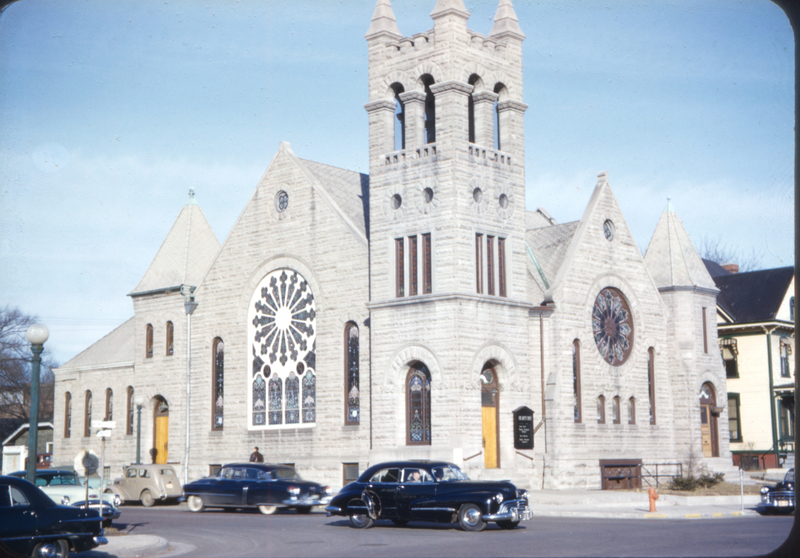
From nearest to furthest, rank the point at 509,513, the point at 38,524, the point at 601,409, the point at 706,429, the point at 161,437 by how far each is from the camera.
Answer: the point at 38,524 → the point at 509,513 → the point at 601,409 → the point at 706,429 → the point at 161,437

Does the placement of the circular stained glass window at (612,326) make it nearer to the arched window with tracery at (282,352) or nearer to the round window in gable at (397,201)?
the round window in gable at (397,201)

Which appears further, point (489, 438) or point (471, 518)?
point (489, 438)

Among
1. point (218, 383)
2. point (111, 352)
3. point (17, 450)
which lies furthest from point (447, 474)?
point (17, 450)

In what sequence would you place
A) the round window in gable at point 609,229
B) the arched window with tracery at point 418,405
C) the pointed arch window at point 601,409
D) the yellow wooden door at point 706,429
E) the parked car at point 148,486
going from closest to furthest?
the parked car at point 148,486 → the arched window with tracery at point 418,405 → the pointed arch window at point 601,409 → the round window in gable at point 609,229 → the yellow wooden door at point 706,429

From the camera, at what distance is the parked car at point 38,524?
15414mm

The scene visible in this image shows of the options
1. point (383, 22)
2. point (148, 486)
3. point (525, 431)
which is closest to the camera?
point (148, 486)

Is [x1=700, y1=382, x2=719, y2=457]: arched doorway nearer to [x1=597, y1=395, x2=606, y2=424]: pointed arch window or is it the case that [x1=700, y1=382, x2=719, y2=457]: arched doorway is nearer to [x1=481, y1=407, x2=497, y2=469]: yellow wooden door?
[x1=597, y1=395, x2=606, y2=424]: pointed arch window

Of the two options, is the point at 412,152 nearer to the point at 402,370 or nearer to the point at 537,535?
the point at 402,370

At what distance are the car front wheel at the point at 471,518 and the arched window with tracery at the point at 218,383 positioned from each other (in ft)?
70.8

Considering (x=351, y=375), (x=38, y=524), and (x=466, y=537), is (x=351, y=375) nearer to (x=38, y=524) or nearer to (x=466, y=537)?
(x=466, y=537)

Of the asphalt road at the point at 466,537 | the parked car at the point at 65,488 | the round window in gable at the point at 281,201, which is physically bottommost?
the asphalt road at the point at 466,537

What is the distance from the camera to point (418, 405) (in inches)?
1334

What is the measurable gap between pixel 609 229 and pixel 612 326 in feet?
13.3

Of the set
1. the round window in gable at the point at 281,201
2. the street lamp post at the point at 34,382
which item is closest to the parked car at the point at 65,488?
the street lamp post at the point at 34,382
